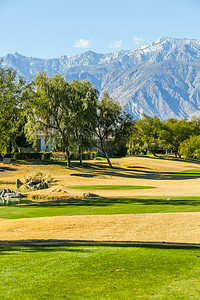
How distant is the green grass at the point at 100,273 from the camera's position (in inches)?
273

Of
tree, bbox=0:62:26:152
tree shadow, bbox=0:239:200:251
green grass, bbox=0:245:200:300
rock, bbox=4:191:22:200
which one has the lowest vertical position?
rock, bbox=4:191:22:200

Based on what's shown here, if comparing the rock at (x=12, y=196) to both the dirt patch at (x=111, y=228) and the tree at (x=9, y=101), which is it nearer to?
the tree at (x=9, y=101)

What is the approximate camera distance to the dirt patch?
1455 centimetres

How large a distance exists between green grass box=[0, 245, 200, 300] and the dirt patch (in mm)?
2708

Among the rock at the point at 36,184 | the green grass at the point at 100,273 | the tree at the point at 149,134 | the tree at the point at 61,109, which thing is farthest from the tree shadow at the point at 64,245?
the tree at the point at 149,134

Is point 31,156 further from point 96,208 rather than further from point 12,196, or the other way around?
point 96,208

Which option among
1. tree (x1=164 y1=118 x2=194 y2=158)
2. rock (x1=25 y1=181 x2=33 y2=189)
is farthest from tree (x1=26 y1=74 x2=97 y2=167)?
tree (x1=164 y1=118 x2=194 y2=158)

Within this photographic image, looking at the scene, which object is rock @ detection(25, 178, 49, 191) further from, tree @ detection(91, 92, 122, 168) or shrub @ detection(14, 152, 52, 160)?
tree @ detection(91, 92, 122, 168)

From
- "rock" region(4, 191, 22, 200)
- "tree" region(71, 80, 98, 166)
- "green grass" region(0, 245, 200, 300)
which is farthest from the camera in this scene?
"tree" region(71, 80, 98, 166)

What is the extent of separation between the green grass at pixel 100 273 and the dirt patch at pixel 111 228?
2.71 m

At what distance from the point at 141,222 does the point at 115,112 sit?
46.6 meters

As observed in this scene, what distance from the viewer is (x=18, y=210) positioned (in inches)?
907

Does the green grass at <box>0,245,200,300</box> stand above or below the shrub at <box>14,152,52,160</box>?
below

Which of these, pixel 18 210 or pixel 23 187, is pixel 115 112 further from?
pixel 18 210
